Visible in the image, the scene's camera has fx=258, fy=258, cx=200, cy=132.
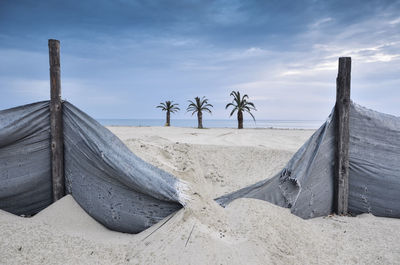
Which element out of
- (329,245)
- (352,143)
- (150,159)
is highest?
(352,143)

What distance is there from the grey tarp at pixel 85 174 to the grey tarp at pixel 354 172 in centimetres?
143

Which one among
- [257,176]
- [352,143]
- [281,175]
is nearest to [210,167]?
[257,176]

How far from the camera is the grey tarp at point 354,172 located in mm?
4152

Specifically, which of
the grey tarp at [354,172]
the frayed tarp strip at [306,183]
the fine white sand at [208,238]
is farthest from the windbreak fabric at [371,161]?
the frayed tarp strip at [306,183]

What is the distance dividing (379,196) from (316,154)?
134cm

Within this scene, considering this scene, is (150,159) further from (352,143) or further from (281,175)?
(352,143)

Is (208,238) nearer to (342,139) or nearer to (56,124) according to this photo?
(56,124)

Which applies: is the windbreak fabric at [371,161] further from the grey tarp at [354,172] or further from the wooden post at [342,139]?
the wooden post at [342,139]

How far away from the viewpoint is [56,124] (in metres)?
3.84

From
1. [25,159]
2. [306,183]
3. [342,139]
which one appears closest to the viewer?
[25,159]

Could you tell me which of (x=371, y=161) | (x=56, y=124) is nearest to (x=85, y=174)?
(x=56, y=124)

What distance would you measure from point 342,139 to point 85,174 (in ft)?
13.5

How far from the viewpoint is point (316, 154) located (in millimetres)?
4168

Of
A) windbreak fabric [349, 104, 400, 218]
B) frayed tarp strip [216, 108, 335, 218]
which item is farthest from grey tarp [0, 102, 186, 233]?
windbreak fabric [349, 104, 400, 218]
